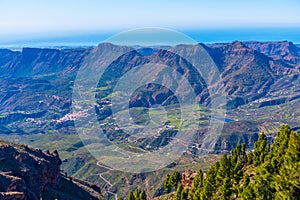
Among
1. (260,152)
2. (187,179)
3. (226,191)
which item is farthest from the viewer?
(187,179)

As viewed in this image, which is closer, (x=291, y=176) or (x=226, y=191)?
(x=291, y=176)

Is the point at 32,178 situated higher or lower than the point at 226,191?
lower

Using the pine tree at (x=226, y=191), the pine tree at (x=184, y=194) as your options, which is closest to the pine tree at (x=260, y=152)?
the pine tree at (x=226, y=191)

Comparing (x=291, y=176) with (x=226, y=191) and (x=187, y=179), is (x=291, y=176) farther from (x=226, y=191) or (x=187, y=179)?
(x=187, y=179)

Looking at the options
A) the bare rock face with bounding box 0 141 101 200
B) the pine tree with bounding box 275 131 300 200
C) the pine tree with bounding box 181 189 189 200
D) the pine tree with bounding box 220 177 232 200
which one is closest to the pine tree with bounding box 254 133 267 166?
the pine tree with bounding box 220 177 232 200

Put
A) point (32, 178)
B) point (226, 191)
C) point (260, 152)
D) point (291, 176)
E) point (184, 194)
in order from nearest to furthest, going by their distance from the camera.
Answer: point (291, 176) → point (226, 191) → point (184, 194) → point (260, 152) → point (32, 178)

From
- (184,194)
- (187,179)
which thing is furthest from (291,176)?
(187,179)

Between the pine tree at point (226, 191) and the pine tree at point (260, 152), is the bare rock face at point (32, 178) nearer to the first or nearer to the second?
the pine tree at point (226, 191)

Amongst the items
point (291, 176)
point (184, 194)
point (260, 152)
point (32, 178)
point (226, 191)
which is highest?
point (291, 176)
